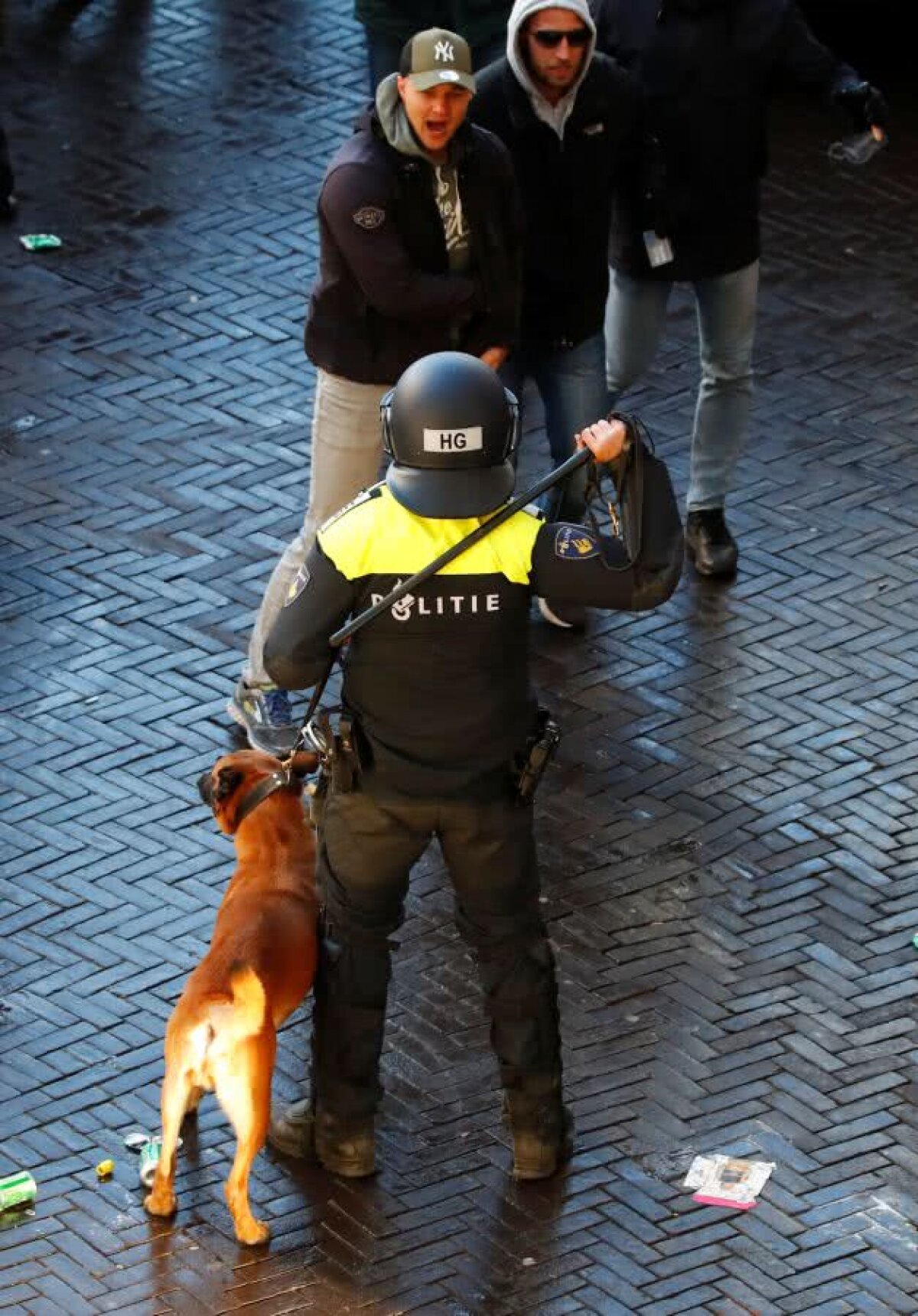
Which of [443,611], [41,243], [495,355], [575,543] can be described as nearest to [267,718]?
[495,355]

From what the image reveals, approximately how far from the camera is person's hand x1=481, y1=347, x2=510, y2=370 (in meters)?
8.02

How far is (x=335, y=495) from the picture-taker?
816cm

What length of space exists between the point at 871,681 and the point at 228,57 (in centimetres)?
625

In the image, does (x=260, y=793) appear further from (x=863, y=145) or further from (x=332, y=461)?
(x=863, y=145)

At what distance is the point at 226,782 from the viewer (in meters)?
7.07

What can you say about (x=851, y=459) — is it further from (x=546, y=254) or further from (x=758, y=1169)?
(x=758, y=1169)

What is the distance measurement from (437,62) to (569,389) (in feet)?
5.05

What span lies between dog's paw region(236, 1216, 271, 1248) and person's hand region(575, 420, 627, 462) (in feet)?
7.15

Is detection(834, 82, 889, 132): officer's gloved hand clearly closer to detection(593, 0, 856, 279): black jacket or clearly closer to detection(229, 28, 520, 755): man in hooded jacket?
detection(593, 0, 856, 279): black jacket

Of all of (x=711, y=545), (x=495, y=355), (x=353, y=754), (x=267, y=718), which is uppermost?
(x=495, y=355)

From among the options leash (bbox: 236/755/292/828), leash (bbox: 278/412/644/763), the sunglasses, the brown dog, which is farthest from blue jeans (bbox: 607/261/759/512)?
leash (bbox: 278/412/644/763)

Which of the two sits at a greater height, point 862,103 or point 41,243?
point 862,103

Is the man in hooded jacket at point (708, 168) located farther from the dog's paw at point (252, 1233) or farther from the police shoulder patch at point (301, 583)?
the dog's paw at point (252, 1233)

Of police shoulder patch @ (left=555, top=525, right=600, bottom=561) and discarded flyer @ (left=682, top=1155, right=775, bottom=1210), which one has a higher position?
police shoulder patch @ (left=555, top=525, right=600, bottom=561)
